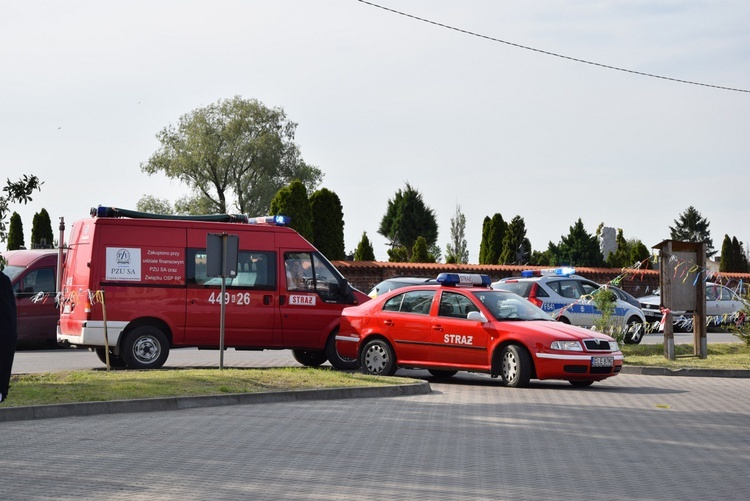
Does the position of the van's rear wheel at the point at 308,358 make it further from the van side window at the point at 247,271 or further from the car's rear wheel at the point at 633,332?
the car's rear wheel at the point at 633,332

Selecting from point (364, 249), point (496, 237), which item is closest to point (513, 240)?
point (496, 237)

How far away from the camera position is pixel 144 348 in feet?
63.1

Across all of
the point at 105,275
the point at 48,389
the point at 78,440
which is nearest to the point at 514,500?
the point at 78,440

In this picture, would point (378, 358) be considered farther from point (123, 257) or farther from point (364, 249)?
point (364, 249)

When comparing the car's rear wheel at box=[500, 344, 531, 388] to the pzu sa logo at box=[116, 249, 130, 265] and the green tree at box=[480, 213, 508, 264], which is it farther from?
the green tree at box=[480, 213, 508, 264]

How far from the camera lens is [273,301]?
20.0 meters

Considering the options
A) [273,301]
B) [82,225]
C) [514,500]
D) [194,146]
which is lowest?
[514,500]

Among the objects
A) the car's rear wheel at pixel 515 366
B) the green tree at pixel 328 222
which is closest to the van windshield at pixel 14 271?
the car's rear wheel at pixel 515 366

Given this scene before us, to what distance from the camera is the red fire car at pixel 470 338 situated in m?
16.9

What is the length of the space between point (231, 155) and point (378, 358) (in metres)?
64.4

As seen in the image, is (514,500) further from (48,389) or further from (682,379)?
(682,379)

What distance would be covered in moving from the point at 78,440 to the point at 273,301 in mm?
9309

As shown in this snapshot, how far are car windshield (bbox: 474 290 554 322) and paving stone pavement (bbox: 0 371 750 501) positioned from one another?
249 centimetres

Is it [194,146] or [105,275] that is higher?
[194,146]
